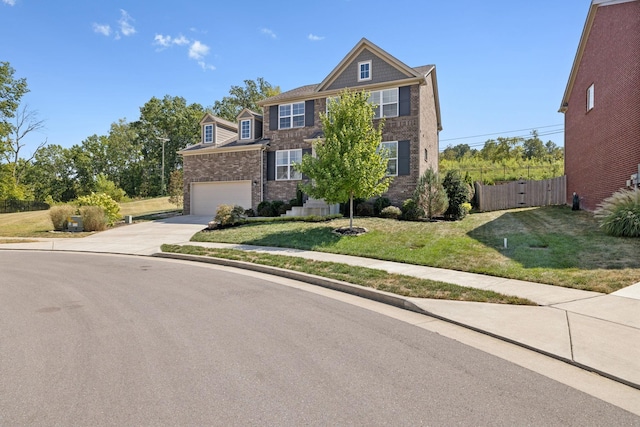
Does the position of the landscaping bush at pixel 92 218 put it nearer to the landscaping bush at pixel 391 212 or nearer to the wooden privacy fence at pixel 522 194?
the landscaping bush at pixel 391 212

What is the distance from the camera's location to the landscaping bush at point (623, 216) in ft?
34.0

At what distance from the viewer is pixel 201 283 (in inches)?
337

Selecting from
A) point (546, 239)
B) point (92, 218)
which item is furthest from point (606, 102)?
point (92, 218)

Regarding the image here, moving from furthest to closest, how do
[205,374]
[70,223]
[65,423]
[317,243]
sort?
[70,223] < [317,243] < [205,374] < [65,423]

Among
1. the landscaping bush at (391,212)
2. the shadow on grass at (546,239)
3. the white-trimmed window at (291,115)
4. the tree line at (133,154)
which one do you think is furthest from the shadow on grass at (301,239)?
the tree line at (133,154)

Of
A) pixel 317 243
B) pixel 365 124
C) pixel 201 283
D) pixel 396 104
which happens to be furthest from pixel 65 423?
pixel 396 104

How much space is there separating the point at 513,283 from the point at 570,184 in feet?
50.0

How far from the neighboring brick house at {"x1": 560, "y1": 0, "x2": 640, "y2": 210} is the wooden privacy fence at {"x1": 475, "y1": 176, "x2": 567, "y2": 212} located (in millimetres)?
1446

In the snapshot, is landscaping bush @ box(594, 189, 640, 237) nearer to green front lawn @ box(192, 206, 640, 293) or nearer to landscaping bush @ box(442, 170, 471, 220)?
green front lawn @ box(192, 206, 640, 293)

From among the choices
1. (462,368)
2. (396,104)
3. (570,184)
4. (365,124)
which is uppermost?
(396,104)

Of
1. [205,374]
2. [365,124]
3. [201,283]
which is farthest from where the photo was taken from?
[365,124]

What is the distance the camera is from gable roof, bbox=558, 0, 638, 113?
14.4 meters

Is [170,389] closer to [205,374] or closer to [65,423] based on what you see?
[205,374]

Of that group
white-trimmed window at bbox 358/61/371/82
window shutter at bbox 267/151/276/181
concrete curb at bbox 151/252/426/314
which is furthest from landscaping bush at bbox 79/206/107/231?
white-trimmed window at bbox 358/61/371/82
